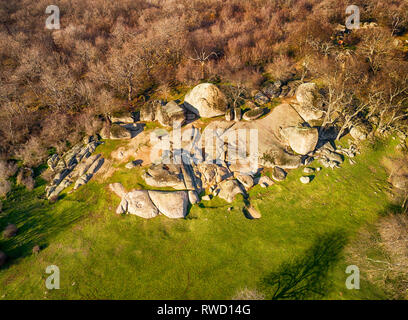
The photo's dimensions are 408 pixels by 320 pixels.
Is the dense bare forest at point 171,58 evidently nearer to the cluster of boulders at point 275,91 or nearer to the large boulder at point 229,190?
the cluster of boulders at point 275,91

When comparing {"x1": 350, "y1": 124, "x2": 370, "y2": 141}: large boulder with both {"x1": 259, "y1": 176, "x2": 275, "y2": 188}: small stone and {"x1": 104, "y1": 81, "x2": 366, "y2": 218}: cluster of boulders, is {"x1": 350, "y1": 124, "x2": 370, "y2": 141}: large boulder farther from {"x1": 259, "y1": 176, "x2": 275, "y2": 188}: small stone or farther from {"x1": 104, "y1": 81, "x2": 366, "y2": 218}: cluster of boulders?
{"x1": 259, "y1": 176, "x2": 275, "y2": 188}: small stone

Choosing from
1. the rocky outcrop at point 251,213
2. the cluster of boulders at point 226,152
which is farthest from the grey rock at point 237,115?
the rocky outcrop at point 251,213

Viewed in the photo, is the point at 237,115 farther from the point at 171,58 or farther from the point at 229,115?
the point at 171,58

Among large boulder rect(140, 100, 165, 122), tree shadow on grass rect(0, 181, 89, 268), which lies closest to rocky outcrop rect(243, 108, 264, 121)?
large boulder rect(140, 100, 165, 122)

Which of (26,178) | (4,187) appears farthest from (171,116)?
(4,187)

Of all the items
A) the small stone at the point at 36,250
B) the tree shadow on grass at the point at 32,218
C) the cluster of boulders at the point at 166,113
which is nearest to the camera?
the small stone at the point at 36,250
